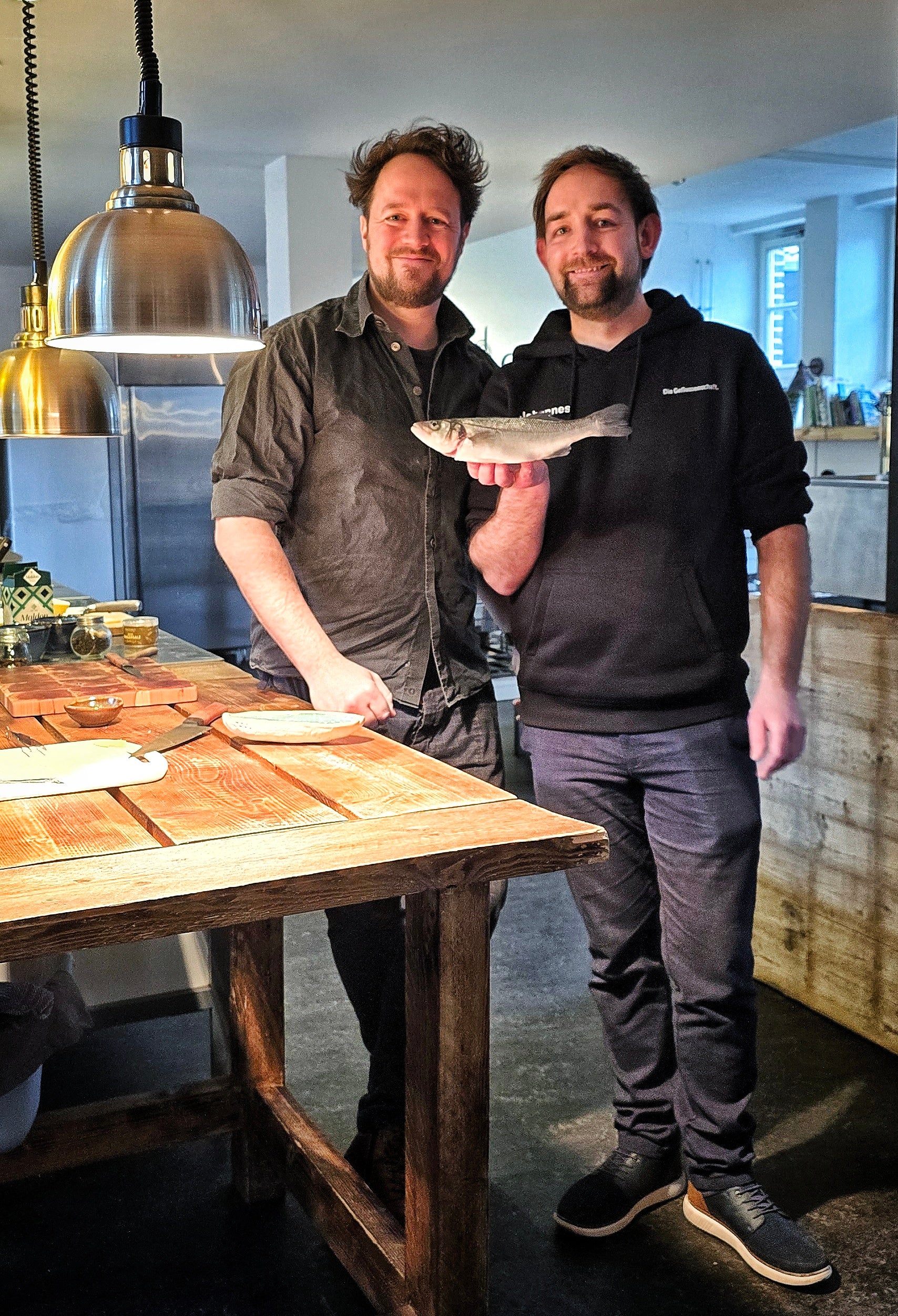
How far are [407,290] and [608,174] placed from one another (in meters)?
0.41

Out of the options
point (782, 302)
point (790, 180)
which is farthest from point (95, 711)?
point (782, 302)

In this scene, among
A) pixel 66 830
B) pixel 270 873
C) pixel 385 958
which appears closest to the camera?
pixel 270 873

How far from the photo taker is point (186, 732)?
1.99m

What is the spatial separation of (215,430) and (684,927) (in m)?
5.34

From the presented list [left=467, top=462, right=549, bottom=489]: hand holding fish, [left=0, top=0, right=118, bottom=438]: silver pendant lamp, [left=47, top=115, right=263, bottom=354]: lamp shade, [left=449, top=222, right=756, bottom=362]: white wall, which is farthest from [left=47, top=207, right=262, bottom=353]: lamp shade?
[left=449, top=222, right=756, bottom=362]: white wall

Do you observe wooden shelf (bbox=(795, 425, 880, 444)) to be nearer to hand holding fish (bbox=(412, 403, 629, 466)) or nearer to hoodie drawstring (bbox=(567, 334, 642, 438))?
hoodie drawstring (bbox=(567, 334, 642, 438))

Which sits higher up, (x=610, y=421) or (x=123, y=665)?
(x=610, y=421)

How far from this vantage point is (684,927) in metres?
2.11

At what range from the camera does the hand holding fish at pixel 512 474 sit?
192 centimetres

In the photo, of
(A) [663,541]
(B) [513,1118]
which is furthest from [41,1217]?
(A) [663,541]

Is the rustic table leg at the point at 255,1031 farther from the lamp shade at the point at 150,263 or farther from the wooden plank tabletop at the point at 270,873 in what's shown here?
the lamp shade at the point at 150,263

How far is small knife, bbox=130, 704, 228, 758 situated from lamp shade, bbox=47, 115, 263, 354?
23.8 inches

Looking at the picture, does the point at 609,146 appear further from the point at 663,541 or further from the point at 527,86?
the point at 663,541

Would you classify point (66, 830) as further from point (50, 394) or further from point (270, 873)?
point (50, 394)
